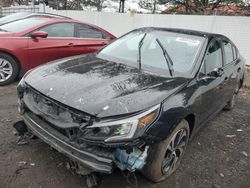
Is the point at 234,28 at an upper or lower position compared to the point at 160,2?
lower

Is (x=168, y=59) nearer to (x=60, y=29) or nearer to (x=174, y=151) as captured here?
(x=174, y=151)

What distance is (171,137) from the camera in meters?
2.54

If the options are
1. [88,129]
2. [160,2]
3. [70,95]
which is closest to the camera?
[88,129]

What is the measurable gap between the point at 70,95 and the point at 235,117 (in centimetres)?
374

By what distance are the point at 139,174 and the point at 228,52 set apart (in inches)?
110

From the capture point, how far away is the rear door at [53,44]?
5293 millimetres

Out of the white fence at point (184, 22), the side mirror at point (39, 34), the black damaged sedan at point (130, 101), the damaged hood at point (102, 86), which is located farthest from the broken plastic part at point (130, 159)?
the white fence at point (184, 22)

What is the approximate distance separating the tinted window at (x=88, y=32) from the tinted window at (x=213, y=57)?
3340 millimetres

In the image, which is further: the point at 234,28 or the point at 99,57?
the point at 234,28

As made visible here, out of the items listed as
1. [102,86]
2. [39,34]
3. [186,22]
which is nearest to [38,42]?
[39,34]

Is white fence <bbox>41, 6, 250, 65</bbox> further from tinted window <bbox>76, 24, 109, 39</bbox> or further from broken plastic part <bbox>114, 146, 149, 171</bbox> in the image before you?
broken plastic part <bbox>114, 146, 149, 171</bbox>

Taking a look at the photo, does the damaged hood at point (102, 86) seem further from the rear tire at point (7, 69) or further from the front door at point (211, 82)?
the rear tire at point (7, 69)

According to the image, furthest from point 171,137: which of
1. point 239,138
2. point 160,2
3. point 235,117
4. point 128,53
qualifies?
point 160,2

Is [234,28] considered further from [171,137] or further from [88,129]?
[88,129]
